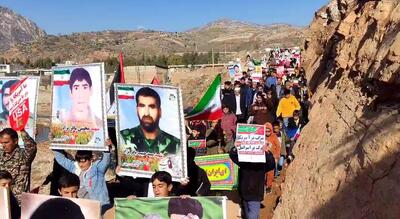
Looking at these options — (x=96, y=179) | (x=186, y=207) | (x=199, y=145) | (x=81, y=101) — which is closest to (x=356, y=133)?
(x=186, y=207)

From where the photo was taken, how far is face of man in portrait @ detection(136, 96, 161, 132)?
6598 mm

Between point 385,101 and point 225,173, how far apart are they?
4325mm

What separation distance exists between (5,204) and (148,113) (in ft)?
6.27

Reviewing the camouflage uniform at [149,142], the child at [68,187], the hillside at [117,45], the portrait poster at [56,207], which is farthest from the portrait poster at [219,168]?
the hillside at [117,45]

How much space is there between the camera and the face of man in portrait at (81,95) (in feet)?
22.4

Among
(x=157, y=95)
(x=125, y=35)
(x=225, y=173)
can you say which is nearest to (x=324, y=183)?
(x=157, y=95)

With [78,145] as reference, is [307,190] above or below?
below

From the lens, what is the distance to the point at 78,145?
22.4 ft

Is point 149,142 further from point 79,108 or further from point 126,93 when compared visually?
point 79,108

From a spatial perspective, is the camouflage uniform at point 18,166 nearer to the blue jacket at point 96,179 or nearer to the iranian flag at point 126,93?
the blue jacket at point 96,179

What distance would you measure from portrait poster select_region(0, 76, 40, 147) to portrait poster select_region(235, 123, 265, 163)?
8.73 ft

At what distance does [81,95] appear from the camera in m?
6.86

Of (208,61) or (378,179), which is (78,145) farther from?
(208,61)

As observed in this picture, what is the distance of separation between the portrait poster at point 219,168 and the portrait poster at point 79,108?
2.93 metres
